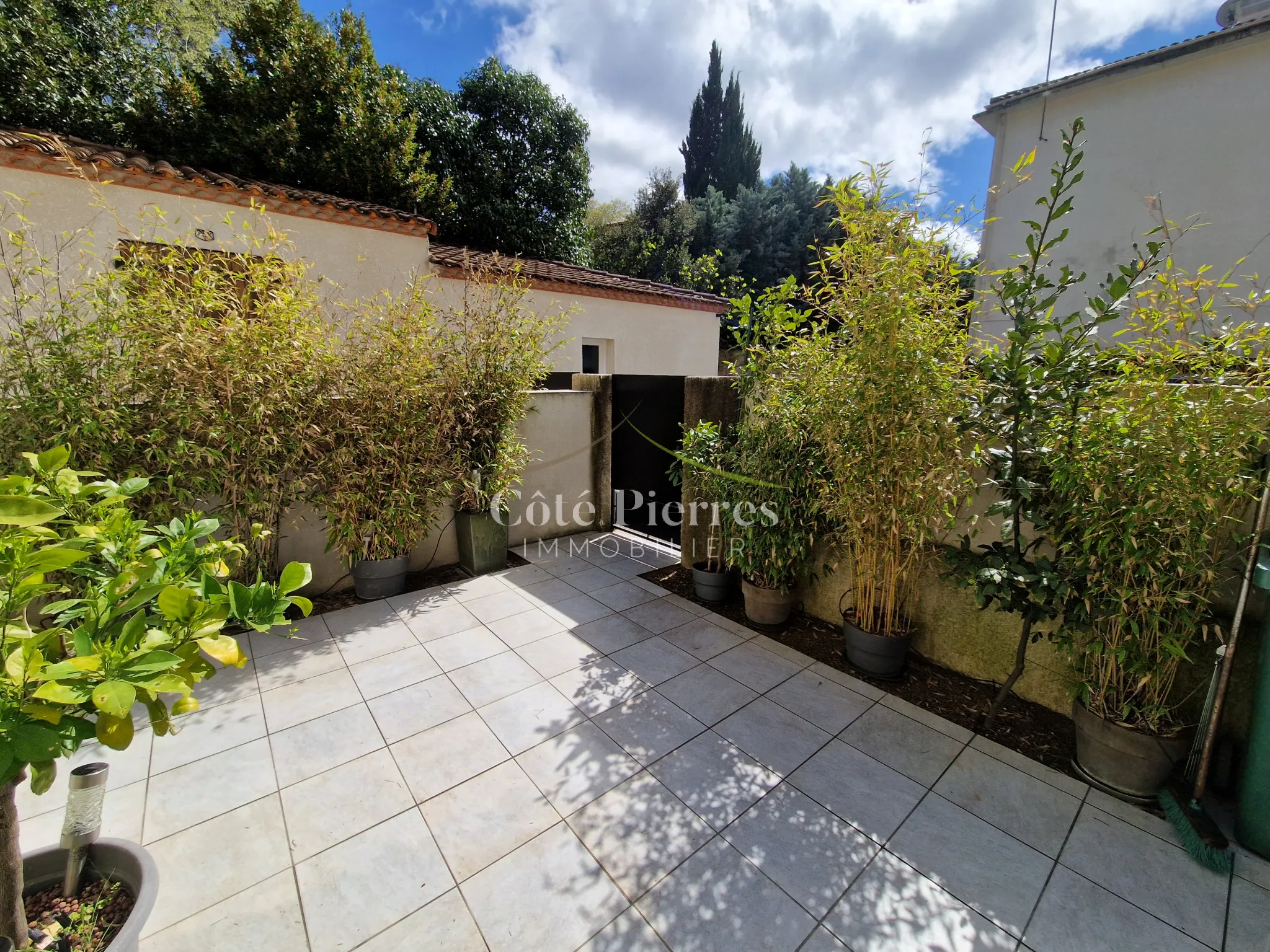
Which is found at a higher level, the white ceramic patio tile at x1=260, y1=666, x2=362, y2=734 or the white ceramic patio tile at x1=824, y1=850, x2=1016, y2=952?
the white ceramic patio tile at x1=824, y1=850, x2=1016, y2=952

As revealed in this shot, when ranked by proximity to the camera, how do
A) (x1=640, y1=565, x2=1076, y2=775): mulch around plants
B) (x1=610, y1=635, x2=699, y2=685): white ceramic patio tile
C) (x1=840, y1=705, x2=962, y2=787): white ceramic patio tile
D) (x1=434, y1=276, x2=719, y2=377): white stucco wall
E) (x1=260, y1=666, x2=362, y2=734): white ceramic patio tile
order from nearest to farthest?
(x1=840, y1=705, x2=962, y2=787): white ceramic patio tile → (x1=640, y1=565, x2=1076, y2=775): mulch around plants → (x1=260, y1=666, x2=362, y2=734): white ceramic patio tile → (x1=610, y1=635, x2=699, y2=685): white ceramic patio tile → (x1=434, y1=276, x2=719, y2=377): white stucco wall

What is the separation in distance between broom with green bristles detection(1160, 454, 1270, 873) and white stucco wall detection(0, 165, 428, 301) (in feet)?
15.4

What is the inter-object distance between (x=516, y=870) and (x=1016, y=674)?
2.27 metres

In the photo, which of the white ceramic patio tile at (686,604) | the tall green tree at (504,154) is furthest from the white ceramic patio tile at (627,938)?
the tall green tree at (504,154)

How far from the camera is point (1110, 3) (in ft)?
12.8

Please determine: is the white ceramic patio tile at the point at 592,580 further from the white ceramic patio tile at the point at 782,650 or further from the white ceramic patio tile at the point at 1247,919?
the white ceramic patio tile at the point at 1247,919

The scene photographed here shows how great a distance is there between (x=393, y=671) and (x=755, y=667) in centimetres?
202

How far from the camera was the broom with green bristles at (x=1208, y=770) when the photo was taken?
1659 mm

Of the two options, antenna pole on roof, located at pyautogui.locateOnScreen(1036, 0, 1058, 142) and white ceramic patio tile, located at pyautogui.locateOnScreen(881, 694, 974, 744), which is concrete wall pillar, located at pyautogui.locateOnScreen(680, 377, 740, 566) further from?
antenna pole on roof, located at pyautogui.locateOnScreen(1036, 0, 1058, 142)

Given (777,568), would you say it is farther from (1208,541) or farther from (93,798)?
(93,798)

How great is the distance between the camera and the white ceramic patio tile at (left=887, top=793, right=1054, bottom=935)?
1.54 meters

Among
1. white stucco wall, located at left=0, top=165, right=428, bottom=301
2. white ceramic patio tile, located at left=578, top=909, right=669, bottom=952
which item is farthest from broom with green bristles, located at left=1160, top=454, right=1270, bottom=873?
white stucco wall, located at left=0, top=165, right=428, bottom=301

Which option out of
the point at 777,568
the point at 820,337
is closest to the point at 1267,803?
the point at 777,568

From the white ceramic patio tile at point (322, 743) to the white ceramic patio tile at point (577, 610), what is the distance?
4.17ft
